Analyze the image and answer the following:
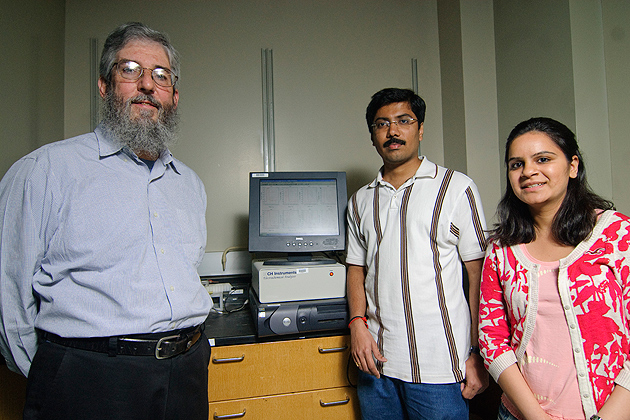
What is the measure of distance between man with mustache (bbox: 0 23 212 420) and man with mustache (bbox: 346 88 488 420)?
1.98 feet

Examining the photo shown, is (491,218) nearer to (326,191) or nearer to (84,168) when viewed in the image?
(326,191)

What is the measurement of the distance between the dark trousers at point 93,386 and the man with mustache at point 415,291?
25.6 inches

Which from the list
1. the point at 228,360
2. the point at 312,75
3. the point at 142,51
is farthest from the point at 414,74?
the point at 228,360

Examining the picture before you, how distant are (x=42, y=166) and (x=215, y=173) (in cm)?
118

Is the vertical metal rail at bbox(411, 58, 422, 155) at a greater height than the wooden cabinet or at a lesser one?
greater

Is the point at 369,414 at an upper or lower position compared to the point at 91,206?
lower

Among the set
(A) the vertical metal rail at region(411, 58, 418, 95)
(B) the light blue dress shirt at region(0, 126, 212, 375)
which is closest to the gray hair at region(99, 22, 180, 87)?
(B) the light blue dress shirt at region(0, 126, 212, 375)

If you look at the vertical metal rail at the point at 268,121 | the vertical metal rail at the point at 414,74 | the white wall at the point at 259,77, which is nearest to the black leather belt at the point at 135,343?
the white wall at the point at 259,77

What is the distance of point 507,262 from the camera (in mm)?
1003

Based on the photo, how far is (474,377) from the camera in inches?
44.8

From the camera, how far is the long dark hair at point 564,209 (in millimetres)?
928

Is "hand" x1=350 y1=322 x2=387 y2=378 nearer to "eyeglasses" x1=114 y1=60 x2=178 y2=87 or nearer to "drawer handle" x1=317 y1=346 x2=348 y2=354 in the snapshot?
"drawer handle" x1=317 y1=346 x2=348 y2=354

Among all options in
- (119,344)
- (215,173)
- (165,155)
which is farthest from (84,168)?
(215,173)

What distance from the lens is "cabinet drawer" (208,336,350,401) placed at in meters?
1.36
